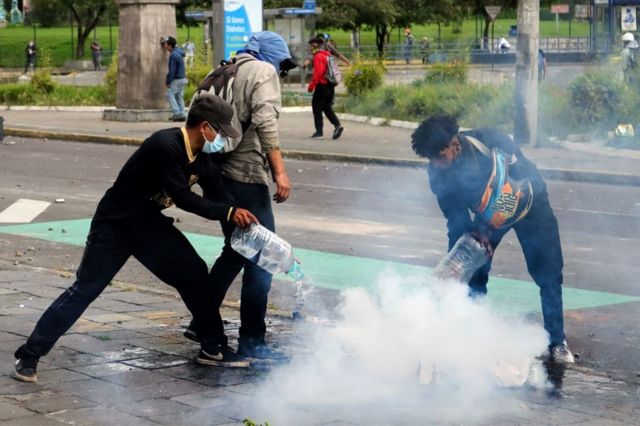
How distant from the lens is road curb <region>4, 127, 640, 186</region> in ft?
53.4

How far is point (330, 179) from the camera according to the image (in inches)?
659

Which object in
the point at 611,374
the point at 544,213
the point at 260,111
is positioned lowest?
the point at 611,374

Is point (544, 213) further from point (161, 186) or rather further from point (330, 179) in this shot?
point (330, 179)

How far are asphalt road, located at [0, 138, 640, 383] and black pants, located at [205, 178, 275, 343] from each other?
5.70 feet

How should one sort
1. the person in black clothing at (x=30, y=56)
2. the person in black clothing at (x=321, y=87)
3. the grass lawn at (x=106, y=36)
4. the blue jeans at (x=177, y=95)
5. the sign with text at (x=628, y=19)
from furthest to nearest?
the grass lawn at (x=106, y=36)
the person in black clothing at (x=30, y=56)
the sign with text at (x=628, y=19)
the blue jeans at (x=177, y=95)
the person in black clothing at (x=321, y=87)

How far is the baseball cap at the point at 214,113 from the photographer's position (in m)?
6.30

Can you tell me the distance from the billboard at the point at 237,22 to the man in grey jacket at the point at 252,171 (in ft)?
60.0

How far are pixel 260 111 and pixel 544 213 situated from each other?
171 centimetres

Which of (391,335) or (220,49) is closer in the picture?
(391,335)

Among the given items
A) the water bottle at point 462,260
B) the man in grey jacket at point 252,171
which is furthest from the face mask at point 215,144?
the water bottle at point 462,260

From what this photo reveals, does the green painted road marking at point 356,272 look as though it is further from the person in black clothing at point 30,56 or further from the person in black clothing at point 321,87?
the person in black clothing at point 30,56

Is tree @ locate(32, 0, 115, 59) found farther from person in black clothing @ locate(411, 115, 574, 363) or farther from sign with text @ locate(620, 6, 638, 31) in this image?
person in black clothing @ locate(411, 115, 574, 363)

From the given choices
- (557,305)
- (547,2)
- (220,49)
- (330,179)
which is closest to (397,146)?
(330,179)

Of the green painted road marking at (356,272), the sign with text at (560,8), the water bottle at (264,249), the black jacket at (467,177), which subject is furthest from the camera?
the sign with text at (560,8)
